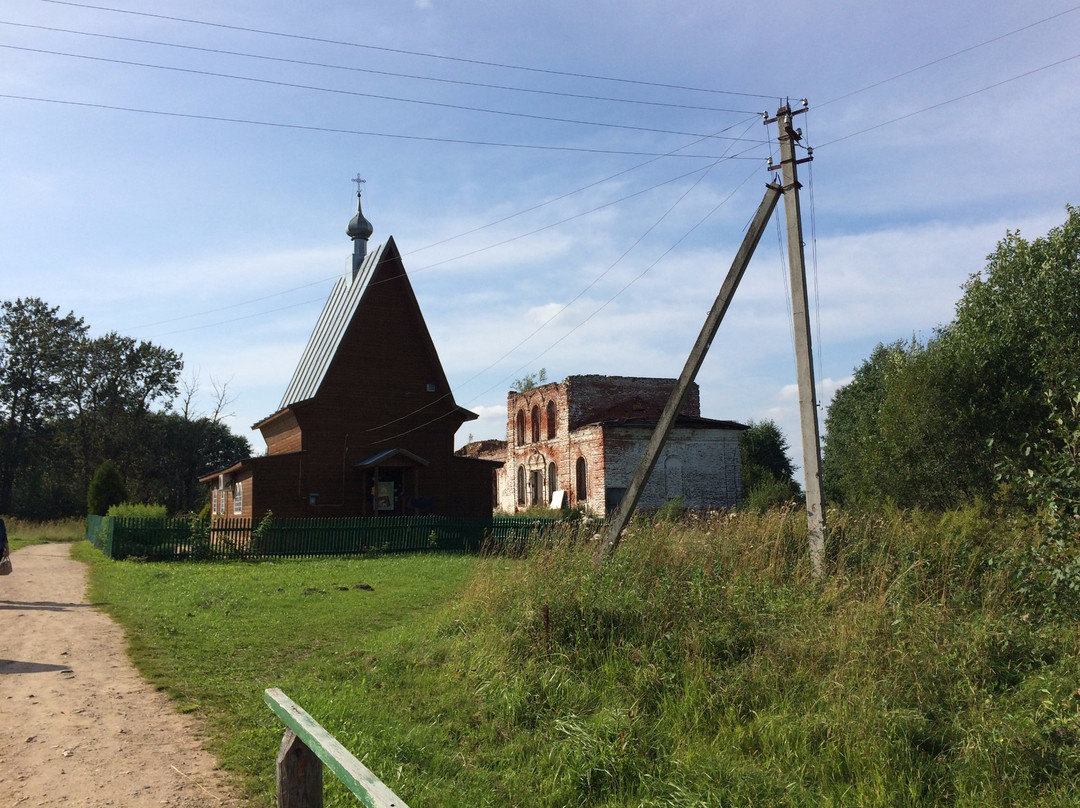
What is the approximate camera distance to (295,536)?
22.3 m

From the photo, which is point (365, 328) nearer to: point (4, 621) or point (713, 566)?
point (4, 621)

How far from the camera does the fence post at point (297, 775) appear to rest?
3.83m

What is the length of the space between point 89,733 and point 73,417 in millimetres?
56953

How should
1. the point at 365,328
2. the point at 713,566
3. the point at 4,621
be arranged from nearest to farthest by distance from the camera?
the point at 713,566
the point at 4,621
the point at 365,328

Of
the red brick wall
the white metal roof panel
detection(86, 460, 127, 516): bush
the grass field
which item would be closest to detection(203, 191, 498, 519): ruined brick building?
the white metal roof panel

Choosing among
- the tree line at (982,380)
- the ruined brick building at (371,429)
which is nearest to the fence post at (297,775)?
the tree line at (982,380)

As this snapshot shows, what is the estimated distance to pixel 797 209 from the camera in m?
11.2

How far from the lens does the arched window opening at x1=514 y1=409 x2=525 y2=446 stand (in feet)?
147

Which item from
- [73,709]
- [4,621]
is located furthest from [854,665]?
[4,621]

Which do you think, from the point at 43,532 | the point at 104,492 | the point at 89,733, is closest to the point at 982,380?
Result: the point at 89,733

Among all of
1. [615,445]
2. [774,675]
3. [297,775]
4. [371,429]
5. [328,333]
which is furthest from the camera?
[615,445]

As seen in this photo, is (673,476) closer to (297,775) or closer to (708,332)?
(708,332)

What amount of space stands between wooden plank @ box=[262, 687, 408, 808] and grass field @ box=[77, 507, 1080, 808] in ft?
4.41

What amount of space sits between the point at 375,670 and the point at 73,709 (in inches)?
99.5
